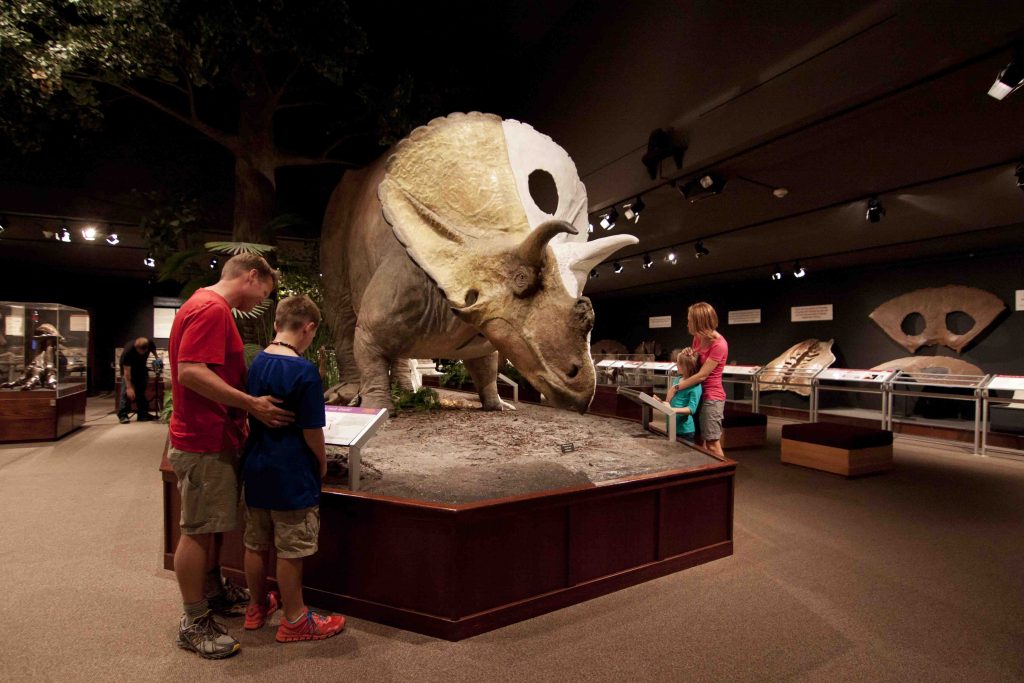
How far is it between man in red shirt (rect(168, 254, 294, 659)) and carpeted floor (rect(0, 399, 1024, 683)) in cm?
20


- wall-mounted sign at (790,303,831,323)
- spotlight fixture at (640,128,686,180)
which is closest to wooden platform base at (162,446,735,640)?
spotlight fixture at (640,128,686,180)

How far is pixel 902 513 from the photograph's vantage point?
12.3 feet

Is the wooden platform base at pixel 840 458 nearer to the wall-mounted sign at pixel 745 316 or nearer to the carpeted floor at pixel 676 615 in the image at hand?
the carpeted floor at pixel 676 615

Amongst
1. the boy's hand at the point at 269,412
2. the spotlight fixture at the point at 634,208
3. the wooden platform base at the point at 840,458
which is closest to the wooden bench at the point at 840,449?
the wooden platform base at the point at 840,458

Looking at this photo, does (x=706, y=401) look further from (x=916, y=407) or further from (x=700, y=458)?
(x=916, y=407)

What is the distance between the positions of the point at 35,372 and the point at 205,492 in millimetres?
6168

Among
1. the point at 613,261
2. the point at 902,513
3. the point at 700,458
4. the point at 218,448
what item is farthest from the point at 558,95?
the point at 218,448

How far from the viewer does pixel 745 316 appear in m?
9.45

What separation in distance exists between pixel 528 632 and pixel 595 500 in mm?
591

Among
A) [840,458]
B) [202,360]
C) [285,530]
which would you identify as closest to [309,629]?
[285,530]

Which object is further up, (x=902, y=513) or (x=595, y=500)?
(x=595, y=500)

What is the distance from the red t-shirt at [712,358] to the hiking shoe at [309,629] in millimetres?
2729

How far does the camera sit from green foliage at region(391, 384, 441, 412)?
13.4 feet

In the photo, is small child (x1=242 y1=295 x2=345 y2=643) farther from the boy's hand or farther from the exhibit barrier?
the exhibit barrier
